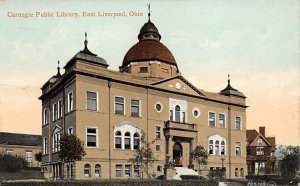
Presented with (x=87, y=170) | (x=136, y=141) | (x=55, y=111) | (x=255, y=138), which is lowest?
(x=87, y=170)

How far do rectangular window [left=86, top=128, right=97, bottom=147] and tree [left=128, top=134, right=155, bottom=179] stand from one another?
14.0 ft

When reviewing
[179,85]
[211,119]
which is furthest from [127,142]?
[211,119]

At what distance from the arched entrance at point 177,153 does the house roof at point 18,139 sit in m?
36.5

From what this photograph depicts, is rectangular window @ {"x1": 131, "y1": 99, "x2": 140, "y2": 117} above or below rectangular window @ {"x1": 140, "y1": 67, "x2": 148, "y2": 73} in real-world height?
below

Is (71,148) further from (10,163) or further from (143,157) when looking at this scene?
(10,163)

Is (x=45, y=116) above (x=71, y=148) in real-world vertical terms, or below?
above

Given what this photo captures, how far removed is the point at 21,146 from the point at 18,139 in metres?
2.99

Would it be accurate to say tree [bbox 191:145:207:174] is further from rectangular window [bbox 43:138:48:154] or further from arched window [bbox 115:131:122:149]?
rectangular window [bbox 43:138:48:154]

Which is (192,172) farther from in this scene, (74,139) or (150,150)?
(74,139)

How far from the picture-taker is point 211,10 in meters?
22.9

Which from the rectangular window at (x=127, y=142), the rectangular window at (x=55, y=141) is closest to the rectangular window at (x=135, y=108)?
the rectangular window at (x=127, y=142)

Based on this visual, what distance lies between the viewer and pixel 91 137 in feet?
108

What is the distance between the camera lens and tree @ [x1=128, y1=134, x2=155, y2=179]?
115 ft

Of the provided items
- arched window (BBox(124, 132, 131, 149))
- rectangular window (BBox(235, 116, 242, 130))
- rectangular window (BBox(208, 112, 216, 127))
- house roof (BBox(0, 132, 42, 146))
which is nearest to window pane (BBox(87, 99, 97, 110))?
arched window (BBox(124, 132, 131, 149))
